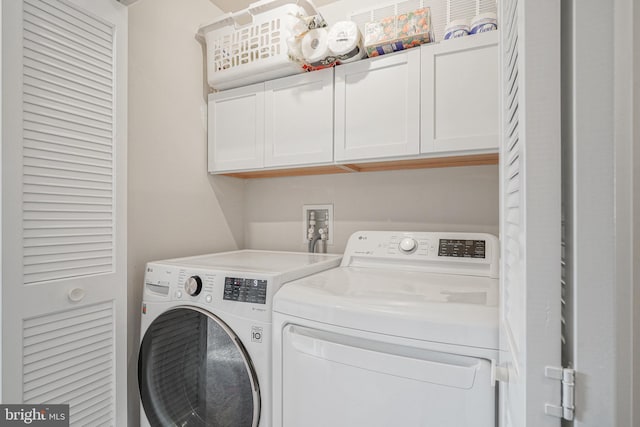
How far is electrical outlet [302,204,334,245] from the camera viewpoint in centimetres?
194

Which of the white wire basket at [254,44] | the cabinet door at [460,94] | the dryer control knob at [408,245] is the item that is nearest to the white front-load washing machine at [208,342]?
the dryer control knob at [408,245]

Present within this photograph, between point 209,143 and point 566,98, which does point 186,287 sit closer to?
point 209,143

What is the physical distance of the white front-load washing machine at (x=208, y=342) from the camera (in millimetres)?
1112

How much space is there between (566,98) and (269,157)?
1463 millimetres

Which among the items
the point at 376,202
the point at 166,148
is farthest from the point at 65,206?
the point at 376,202

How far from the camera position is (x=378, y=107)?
4.76 feet

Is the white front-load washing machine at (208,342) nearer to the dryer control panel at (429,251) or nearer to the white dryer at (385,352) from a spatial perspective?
the white dryer at (385,352)

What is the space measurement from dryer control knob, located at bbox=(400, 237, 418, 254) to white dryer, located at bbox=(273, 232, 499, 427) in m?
0.24

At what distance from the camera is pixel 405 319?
86cm

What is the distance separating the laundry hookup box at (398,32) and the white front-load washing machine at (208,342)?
1061 millimetres

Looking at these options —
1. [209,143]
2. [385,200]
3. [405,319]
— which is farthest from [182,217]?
[405,319]

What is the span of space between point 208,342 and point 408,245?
39.4 inches
